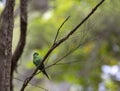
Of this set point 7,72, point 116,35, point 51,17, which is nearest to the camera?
point 7,72

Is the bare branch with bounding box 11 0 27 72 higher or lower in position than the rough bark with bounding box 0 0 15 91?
higher

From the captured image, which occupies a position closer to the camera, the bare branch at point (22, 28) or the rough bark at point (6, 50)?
the rough bark at point (6, 50)

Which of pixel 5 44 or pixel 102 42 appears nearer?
pixel 5 44

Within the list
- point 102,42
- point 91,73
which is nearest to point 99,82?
point 91,73

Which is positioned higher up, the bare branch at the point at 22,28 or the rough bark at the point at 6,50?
the bare branch at the point at 22,28

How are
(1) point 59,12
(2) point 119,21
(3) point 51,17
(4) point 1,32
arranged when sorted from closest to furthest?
(4) point 1,32, (2) point 119,21, (1) point 59,12, (3) point 51,17

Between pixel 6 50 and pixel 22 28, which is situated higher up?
pixel 22 28

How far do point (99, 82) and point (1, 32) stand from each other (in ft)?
14.1

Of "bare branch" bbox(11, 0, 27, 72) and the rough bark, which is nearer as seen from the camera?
the rough bark

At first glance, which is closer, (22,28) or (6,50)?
(6,50)

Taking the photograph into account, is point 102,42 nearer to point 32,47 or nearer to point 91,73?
point 91,73

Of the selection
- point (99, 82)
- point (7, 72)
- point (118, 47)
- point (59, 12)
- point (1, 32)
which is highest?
point (59, 12)

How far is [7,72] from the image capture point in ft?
8.96

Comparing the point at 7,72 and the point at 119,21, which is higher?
the point at 119,21
